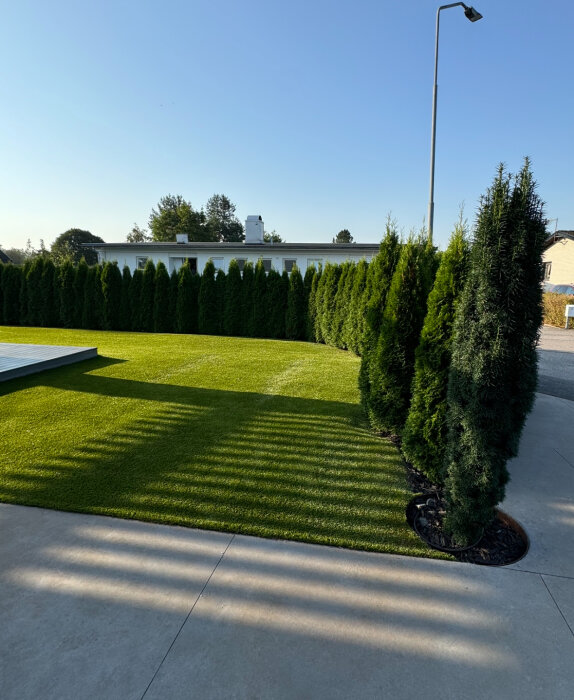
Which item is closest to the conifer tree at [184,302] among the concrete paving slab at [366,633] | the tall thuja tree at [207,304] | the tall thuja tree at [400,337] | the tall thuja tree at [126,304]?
the tall thuja tree at [207,304]

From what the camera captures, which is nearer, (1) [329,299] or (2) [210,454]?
(2) [210,454]

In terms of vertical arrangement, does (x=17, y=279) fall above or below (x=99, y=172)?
below

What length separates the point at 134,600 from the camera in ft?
6.17

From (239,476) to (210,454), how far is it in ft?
1.84

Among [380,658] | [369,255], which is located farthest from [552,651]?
[369,255]

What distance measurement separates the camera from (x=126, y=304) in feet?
48.2

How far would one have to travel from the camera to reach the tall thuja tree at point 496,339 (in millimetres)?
2025

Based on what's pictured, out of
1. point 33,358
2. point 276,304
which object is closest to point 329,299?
point 276,304

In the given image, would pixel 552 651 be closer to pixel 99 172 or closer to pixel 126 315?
pixel 126 315

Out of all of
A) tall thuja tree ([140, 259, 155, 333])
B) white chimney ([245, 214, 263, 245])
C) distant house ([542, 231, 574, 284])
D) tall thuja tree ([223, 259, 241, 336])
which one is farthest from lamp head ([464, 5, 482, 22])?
distant house ([542, 231, 574, 284])

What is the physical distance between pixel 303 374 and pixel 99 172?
1246cm

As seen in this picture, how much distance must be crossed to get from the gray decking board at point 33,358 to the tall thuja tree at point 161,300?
5902 mm

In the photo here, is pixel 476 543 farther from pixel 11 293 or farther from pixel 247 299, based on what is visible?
pixel 11 293

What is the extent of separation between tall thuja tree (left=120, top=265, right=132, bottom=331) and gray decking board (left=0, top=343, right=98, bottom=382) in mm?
6086
